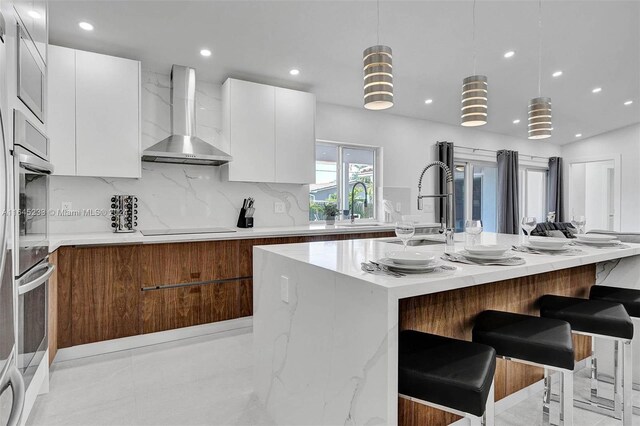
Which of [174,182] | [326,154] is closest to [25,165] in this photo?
[174,182]

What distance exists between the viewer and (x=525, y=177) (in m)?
7.64

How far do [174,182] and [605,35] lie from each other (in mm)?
4927

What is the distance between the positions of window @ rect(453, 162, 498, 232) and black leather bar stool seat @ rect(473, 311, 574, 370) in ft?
16.3

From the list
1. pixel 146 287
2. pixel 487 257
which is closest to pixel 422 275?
pixel 487 257

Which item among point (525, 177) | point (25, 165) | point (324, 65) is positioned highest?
point (324, 65)

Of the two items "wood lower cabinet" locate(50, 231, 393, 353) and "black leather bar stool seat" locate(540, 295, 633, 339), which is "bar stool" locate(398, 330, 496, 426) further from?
"wood lower cabinet" locate(50, 231, 393, 353)

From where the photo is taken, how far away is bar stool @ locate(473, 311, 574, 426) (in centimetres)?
133

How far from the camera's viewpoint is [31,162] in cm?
160

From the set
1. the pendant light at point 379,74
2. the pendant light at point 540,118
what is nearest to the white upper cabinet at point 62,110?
the pendant light at point 379,74

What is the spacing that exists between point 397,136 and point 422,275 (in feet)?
14.6

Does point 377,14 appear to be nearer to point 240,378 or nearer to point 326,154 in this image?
point 326,154

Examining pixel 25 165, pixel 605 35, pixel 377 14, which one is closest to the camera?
pixel 25 165

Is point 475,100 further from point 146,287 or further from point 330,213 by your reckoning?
point 146,287

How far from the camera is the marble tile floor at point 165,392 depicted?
1.93 m
